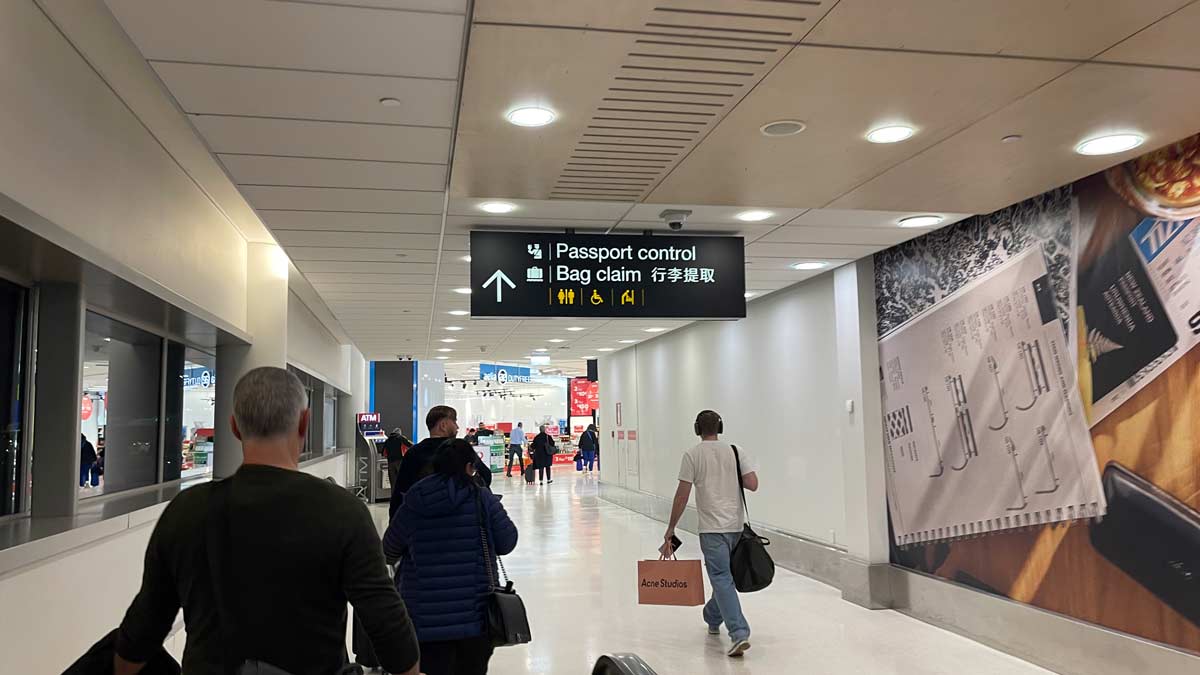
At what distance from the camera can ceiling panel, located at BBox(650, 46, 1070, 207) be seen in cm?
331

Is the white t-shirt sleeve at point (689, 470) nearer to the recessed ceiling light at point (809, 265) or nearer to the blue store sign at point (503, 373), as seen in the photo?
the recessed ceiling light at point (809, 265)

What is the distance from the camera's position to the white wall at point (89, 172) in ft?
10.4

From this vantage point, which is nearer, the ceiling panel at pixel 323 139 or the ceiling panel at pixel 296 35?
the ceiling panel at pixel 296 35

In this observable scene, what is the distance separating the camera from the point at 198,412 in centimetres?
789

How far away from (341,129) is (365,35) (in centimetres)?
103

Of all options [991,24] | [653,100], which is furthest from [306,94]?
[991,24]

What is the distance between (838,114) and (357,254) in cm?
429

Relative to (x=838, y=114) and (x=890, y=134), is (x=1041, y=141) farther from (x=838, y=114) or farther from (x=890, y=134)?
(x=838, y=114)

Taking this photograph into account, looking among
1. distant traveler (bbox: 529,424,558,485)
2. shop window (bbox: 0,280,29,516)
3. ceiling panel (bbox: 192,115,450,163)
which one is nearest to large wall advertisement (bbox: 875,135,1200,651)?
ceiling panel (bbox: 192,115,450,163)

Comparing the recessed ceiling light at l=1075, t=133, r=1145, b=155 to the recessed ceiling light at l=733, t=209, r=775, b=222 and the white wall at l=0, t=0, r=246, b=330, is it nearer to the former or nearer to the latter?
the recessed ceiling light at l=733, t=209, r=775, b=222

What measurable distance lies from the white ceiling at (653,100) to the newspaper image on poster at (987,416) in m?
0.85

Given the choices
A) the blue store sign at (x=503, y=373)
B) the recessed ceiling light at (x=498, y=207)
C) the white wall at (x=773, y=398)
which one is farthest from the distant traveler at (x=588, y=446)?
the recessed ceiling light at (x=498, y=207)

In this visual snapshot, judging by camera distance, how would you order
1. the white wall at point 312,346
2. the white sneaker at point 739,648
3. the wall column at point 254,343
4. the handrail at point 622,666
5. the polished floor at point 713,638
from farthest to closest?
the white wall at point 312,346, the wall column at point 254,343, the white sneaker at point 739,648, the polished floor at point 713,638, the handrail at point 622,666

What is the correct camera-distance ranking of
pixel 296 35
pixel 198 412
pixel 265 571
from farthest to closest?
pixel 198 412, pixel 296 35, pixel 265 571
